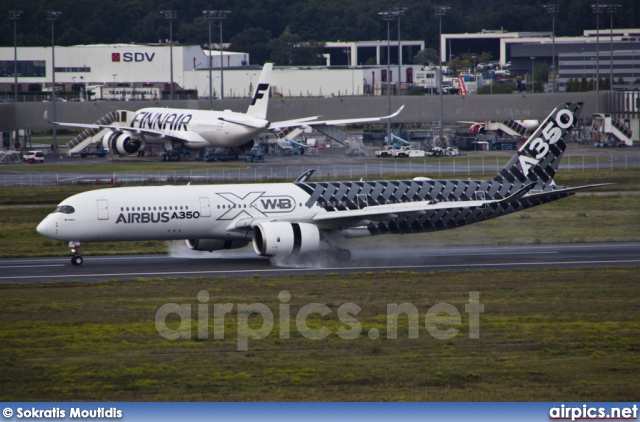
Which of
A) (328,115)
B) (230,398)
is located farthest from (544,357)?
(328,115)

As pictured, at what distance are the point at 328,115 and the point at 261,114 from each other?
24.8m

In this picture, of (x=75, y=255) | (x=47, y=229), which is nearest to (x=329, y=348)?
(x=47, y=229)

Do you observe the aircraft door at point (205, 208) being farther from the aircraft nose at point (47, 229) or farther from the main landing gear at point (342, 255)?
the aircraft nose at point (47, 229)

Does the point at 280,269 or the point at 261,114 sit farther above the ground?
the point at 261,114

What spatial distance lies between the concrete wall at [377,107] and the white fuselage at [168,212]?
7761 centimetres

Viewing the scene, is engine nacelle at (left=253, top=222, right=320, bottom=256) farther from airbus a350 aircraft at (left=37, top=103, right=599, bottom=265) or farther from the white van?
the white van

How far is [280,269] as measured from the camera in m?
39.9

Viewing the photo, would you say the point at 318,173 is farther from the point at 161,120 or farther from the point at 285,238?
the point at 285,238

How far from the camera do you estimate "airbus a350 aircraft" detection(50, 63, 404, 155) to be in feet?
308

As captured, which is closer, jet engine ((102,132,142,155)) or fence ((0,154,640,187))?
fence ((0,154,640,187))

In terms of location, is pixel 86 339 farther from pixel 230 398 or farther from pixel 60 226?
pixel 60 226

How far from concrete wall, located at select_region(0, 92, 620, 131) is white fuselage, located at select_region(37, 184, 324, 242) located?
77606 millimetres

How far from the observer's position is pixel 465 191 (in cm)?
4447

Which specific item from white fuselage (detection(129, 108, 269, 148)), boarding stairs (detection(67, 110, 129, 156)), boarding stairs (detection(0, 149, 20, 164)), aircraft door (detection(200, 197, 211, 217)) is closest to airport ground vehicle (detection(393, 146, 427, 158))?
white fuselage (detection(129, 108, 269, 148))
